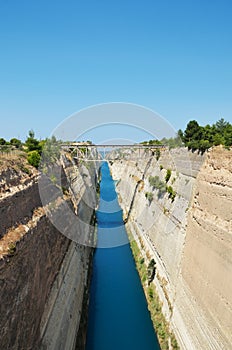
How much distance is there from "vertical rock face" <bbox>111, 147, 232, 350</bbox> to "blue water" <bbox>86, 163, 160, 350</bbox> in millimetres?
1082

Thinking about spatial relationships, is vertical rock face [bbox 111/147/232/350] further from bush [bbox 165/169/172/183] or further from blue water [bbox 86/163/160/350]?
blue water [bbox 86/163/160/350]

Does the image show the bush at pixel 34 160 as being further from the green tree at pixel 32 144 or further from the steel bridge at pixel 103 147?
the steel bridge at pixel 103 147

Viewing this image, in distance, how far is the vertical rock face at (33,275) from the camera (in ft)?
18.4

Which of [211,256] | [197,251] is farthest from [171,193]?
[211,256]

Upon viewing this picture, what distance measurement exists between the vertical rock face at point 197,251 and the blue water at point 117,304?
1.08 meters

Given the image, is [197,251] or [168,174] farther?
[168,174]

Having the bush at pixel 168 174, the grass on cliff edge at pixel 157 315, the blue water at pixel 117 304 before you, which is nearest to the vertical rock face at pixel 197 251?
the grass on cliff edge at pixel 157 315

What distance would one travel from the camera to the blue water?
10.1 metres

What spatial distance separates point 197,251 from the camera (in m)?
8.69

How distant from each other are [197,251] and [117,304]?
505 cm

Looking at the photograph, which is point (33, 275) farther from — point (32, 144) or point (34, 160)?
point (32, 144)

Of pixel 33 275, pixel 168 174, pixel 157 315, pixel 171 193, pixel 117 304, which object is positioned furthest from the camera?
pixel 168 174

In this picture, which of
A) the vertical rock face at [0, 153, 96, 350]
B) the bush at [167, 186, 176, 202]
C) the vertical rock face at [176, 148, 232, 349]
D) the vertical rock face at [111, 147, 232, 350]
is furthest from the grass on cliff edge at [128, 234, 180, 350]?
the bush at [167, 186, 176, 202]

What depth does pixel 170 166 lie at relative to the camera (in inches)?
569
